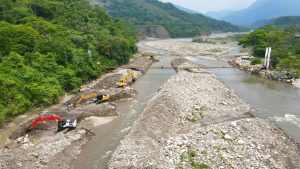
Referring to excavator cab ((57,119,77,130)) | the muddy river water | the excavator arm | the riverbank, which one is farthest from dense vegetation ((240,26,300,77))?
the excavator arm

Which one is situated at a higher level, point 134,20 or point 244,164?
point 134,20

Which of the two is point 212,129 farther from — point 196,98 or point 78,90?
point 78,90

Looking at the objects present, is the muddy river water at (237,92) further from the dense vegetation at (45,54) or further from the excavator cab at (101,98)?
the dense vegetation at (45,54)

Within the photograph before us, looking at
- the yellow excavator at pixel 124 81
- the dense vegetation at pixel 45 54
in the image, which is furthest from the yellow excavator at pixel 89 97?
the yellow excavator at pixel 124 81

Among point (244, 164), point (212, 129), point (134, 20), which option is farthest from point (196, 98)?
point (134, 20)

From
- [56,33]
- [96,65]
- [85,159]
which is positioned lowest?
[85,159]

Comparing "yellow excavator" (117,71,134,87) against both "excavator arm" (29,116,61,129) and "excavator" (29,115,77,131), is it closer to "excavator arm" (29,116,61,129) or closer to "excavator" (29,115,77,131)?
"excavator arm" (29,116,61,129)
